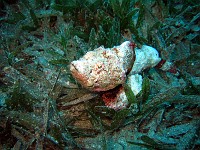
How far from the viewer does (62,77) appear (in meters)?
2.88

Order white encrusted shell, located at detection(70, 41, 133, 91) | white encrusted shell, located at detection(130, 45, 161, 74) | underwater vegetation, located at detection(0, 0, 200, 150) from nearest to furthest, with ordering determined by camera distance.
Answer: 1. white encrusted shell, located at detection(70, 41, 133, 91)
2. underwater vegetation, located at detection(0, 0, 200, 150)
3. white encrusted shell, located at detection(130, 45, 161, 74)

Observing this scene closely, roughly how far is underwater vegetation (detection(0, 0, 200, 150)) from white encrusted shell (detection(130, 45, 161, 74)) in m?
0.15

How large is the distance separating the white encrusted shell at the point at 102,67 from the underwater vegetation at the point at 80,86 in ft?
1.01

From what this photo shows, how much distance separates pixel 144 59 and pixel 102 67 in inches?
27.0

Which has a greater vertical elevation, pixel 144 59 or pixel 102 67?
pixel 144 59

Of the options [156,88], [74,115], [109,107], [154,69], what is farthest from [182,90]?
[74,115]

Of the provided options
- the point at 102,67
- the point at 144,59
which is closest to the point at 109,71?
the point at 102,67

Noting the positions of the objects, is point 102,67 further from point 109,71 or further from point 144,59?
point 144,59

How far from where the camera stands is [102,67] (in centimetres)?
217

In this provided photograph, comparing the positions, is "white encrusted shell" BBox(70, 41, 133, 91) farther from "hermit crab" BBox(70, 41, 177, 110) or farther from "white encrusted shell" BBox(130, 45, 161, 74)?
"white encrusted shell" BBox(130, 45, 161, 74)

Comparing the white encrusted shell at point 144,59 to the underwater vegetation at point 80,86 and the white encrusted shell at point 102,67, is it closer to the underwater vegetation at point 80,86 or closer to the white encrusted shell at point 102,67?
the underwater vegetation at point 80,86

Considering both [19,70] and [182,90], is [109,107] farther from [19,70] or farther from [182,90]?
[19,70]

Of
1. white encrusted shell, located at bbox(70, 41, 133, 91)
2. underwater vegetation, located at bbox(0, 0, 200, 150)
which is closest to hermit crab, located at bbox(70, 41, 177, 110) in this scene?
white encrusted shell, located at bbox(70, 41, 133, 91)

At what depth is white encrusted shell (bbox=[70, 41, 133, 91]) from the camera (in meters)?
2.14
